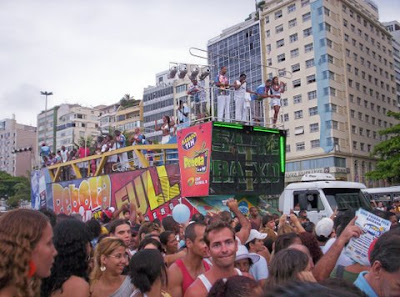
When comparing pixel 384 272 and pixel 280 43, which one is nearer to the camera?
pixel 384 272

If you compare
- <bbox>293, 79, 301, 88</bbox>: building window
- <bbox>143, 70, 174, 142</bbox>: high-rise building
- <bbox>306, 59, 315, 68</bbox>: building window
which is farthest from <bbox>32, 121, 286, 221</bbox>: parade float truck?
<bbox>143, 70, 174, 142</bbox>: high-rise building

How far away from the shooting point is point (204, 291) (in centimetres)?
330

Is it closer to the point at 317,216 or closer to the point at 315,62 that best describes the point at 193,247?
the point at 317,216

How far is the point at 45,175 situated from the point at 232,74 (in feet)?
115

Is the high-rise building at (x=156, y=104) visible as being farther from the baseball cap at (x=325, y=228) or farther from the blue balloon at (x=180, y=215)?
the baseball cap at (x=325, y=228)

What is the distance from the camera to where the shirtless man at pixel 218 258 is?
3361 mm

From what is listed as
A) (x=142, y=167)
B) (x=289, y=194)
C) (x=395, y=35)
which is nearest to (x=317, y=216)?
(x=289, y=194)

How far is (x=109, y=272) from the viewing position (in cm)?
392

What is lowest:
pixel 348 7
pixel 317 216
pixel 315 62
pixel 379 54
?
pixel 317 216

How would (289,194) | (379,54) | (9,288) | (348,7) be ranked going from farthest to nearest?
(379,54)
(348,7)
(289,194)
(9,288)

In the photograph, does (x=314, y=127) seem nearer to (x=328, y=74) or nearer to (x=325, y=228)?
(x=328, y=74)

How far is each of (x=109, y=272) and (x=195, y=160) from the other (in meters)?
10.1

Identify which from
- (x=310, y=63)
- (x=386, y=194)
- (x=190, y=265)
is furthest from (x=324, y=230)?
(x=310, y=63)

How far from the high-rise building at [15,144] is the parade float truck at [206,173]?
98.5 metres
